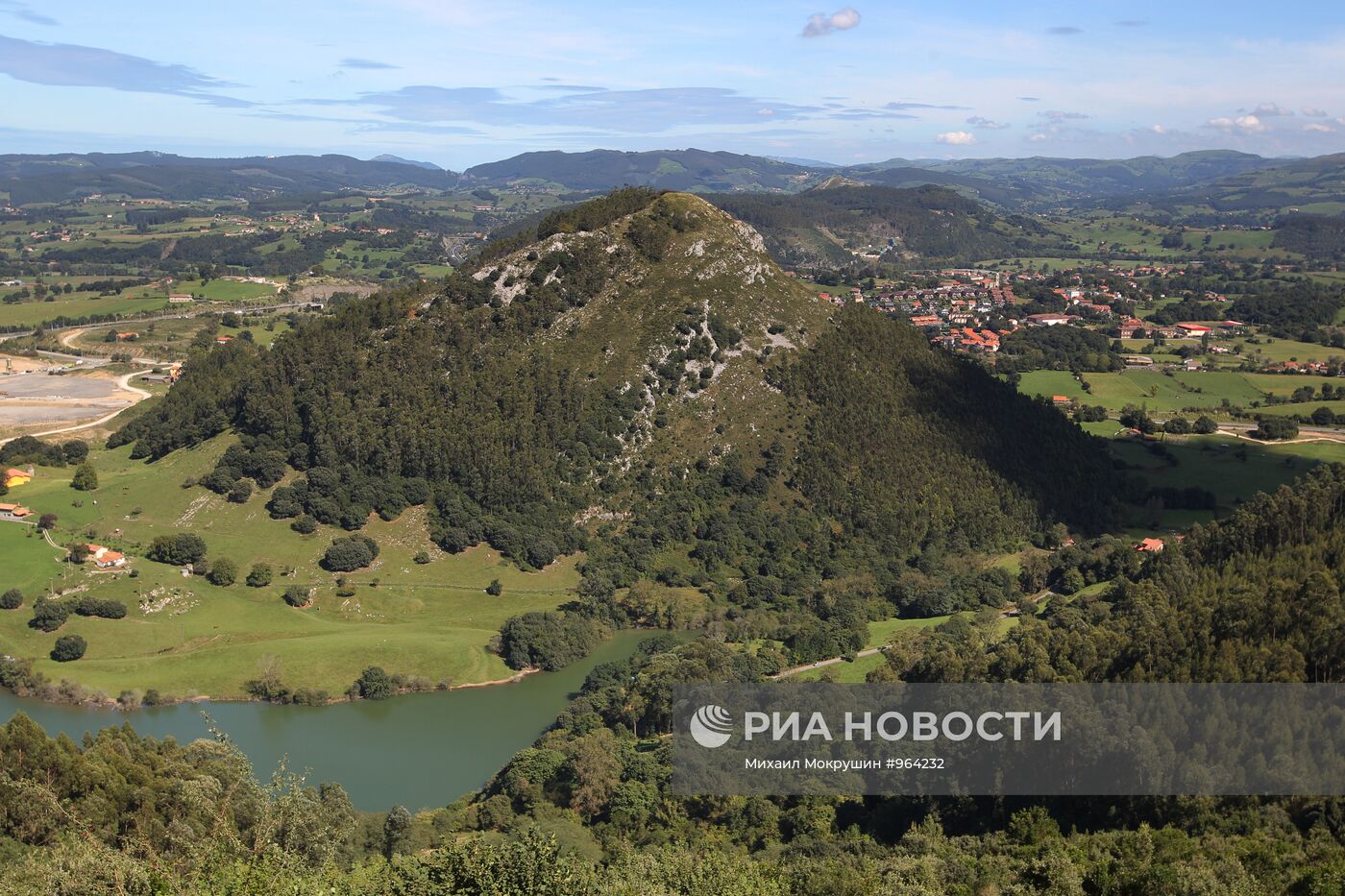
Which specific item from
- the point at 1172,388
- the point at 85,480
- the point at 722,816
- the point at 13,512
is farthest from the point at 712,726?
the point at 1172,388

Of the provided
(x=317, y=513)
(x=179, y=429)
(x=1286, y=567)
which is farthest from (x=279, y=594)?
(x=1286, y=567)

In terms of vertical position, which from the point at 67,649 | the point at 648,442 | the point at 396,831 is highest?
the point at 648,442

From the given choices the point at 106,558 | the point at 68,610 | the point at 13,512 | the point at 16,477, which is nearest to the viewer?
the point at 68,610

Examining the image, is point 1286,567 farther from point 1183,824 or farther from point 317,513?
point 317,513

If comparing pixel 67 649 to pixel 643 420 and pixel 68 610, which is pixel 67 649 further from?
pixel 643 420

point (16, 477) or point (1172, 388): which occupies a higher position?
point (1172, 388)

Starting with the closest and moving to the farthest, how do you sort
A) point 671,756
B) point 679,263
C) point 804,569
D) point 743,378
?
1. point 671,756
2. point 804,569
3. point 743,378
4. point 679,263
